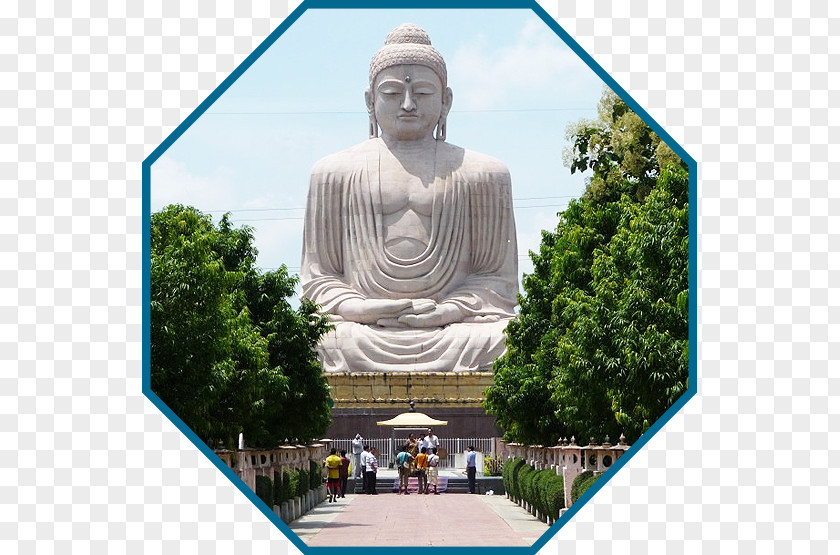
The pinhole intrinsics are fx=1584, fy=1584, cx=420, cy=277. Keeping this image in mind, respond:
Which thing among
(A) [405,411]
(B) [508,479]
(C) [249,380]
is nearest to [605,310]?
(C) [249,380]

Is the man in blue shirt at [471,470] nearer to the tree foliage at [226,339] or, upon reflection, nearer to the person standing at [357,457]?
the person standing at [357,457]

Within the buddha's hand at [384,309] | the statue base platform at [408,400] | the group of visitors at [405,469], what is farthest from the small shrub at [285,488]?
the buddha's hand at [384,309]

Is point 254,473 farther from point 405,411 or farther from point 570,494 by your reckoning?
point 405,411

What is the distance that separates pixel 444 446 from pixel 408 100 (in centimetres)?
716

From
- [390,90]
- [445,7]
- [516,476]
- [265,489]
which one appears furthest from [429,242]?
[445,7]

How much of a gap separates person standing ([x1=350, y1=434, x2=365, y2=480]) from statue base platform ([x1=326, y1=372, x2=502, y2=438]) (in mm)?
1341

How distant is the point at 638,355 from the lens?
48.8 feet

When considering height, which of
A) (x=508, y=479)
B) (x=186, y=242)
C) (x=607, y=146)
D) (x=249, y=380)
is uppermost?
(x=607, y=146)

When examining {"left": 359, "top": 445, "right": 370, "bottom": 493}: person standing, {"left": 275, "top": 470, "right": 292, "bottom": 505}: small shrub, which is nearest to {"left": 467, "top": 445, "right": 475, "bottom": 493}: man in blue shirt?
{"left": 359, "top": 445, "right": 370, "bottom": 493}: person standing

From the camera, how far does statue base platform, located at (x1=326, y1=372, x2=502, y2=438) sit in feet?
96.3

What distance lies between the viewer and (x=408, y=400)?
98.6ft

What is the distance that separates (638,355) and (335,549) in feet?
12.1

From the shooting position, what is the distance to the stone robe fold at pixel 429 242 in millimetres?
31922

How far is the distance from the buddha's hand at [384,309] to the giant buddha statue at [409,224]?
0.02 m
